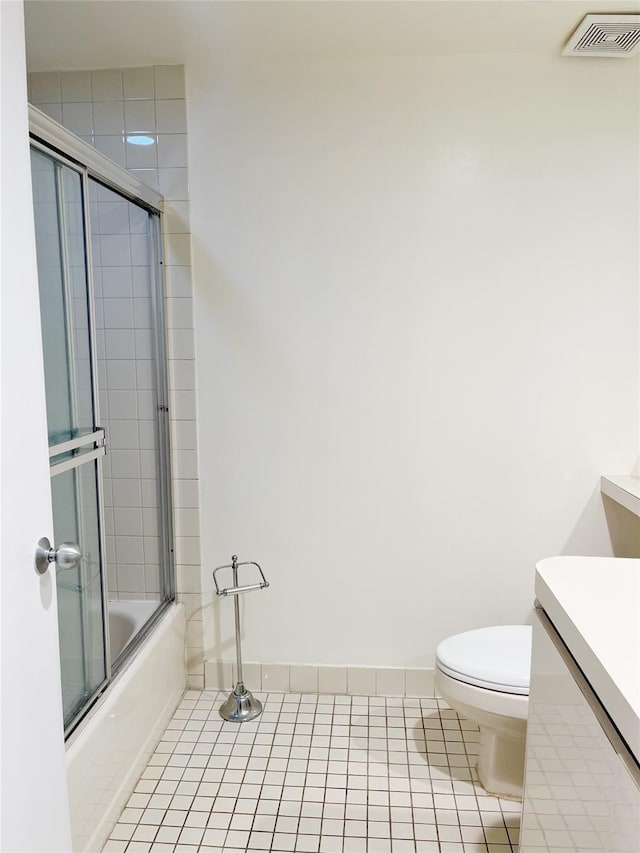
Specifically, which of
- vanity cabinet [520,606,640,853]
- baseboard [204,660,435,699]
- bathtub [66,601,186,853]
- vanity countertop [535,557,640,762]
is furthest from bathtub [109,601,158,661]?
vanity countertop [535,557,640,762]

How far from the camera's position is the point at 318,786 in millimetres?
2061

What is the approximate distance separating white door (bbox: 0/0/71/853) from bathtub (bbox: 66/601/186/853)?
465 mm

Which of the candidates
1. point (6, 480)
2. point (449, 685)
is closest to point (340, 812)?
point (449, 685)

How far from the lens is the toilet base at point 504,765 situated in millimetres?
1993

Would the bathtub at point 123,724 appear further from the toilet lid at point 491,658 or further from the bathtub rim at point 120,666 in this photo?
the toilet lid at point 491,658

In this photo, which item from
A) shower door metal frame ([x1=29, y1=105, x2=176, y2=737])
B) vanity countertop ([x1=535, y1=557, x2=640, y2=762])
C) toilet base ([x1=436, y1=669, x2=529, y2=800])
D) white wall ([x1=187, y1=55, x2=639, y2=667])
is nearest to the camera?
vanity countertop ([x1=535, y1=557, x2=640, y2=762])

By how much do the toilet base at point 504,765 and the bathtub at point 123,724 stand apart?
3.41 ft

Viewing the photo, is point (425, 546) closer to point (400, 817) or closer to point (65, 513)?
point (400, 817)

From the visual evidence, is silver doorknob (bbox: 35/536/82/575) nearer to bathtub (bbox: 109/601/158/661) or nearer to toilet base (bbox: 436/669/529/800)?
bathtub (bbox: 109/601/158/661)

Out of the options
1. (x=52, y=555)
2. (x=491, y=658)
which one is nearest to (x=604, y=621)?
(x=52, y=555)

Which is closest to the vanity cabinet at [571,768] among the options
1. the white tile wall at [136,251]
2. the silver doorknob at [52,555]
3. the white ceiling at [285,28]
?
the silver doorknob at [52,555]

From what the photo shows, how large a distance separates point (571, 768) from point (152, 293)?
2002 millimetres

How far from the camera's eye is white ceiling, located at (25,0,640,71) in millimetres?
1972

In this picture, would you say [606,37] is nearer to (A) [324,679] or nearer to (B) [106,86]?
(B) [106,86]
